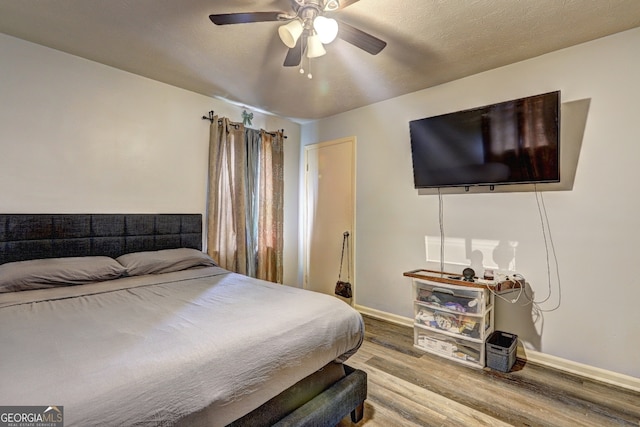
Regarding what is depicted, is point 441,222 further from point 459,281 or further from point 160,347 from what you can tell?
point 160,347

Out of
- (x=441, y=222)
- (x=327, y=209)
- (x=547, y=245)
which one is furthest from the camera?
A: (x=327, y=209)

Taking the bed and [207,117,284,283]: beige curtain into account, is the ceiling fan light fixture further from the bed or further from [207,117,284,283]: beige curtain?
[207,117,284,283]: beige curtain

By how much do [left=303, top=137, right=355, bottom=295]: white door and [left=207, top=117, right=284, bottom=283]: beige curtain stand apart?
47 cm

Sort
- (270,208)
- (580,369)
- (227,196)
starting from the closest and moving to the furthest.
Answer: (580,369), (227,196), (270,208)

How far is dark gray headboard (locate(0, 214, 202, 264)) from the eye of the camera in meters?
2.35

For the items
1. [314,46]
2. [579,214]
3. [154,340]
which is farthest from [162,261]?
[579,214]

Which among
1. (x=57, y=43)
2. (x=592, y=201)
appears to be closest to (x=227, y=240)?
(x=57, y=43)

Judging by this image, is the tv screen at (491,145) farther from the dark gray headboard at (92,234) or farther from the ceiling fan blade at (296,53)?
the dark gray headboard at (92,234)

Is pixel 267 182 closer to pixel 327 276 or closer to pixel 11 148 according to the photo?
pixel 327 276

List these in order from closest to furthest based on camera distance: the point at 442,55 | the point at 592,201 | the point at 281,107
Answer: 1. the point at 592,201
2. the point at 442,55
3. the point at 281,107

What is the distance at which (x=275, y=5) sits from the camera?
1.94 metres

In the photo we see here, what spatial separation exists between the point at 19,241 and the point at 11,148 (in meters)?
0.73

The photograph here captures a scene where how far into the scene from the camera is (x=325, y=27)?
5.57 feet

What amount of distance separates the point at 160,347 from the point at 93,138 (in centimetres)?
239
